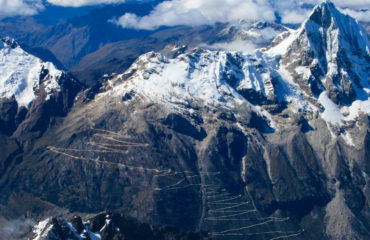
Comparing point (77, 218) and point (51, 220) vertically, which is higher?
point (51, 220)

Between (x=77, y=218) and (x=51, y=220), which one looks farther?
(x=77, y=218)

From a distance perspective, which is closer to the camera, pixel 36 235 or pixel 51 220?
pixel 51 220

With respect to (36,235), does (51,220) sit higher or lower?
higher

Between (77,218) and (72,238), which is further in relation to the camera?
A: (77,218)
